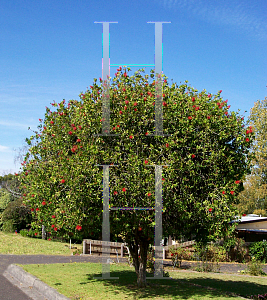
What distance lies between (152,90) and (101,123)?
1.60 m

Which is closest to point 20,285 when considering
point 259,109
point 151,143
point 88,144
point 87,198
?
point 87,198

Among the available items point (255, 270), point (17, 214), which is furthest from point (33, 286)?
point (17, 214)

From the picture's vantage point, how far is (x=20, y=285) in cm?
1038

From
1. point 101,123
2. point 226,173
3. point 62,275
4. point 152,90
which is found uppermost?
point 152,90

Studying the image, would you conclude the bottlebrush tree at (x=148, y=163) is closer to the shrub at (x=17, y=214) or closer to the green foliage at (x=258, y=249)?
the green foliage at (x=258, y=249)

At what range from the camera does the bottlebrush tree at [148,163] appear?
25.8 ft

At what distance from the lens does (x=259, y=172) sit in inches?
1545

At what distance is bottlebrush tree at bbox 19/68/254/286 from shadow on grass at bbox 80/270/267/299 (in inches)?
66.2

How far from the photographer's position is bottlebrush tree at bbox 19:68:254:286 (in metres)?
7.87

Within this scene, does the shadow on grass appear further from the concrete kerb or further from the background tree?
the background tree

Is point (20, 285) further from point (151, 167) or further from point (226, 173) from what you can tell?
point (226, 173)

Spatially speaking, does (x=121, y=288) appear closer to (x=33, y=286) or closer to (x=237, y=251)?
(x=33, y=286)

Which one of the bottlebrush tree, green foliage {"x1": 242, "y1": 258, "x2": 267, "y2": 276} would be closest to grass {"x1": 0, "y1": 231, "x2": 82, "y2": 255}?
green foliage {"x1": 242, "y1": 258, "x2": 267, "y2": 276}

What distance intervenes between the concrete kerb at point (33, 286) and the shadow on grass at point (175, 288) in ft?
4.45
